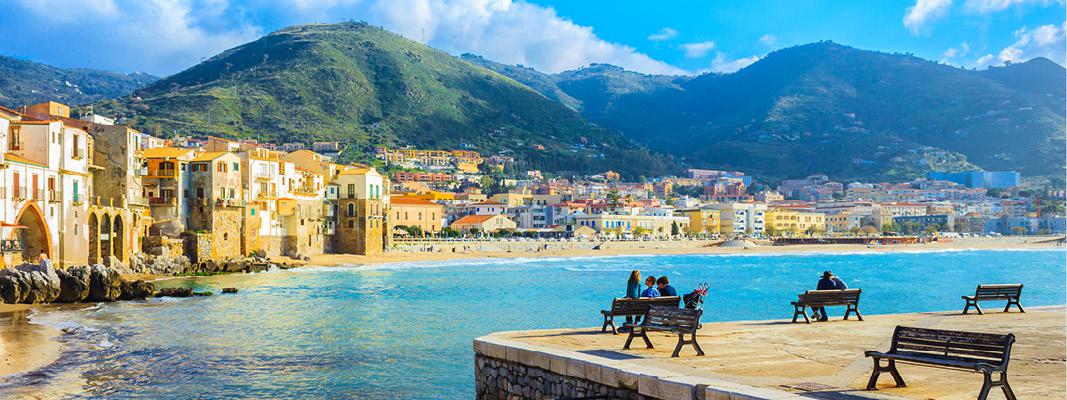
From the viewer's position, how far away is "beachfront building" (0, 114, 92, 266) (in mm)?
38000

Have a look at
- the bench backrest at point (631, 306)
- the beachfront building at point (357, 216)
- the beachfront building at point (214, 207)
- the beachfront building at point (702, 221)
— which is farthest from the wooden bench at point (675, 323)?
the beachfront building at point (702, 221)

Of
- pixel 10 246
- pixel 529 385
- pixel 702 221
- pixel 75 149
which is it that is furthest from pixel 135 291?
pixel 702 221

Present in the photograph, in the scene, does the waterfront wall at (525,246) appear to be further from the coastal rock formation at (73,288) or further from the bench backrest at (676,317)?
the bench backrest at (676,317)

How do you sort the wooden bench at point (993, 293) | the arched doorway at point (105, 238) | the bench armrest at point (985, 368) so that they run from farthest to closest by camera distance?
the arched doorway at point (105, 238) < the wooden bench at point (993, 293) < the bench armrest at point (985, 368)

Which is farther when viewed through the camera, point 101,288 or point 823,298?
point 101,288

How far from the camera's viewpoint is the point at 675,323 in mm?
11844

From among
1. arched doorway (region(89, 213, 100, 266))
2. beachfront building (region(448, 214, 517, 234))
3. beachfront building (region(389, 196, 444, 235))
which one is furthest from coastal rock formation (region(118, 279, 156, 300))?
beachfront building (region(448, 214, 517, 234))

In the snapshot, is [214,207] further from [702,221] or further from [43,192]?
[702,221]

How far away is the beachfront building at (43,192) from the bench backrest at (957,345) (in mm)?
35704

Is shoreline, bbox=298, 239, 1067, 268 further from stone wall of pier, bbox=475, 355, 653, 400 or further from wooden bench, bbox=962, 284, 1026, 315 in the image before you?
stone wall of pier, bbox=475, 355, 653, 400

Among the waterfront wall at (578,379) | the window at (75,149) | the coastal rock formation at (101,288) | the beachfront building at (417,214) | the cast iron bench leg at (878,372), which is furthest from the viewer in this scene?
the beachfront building at (417,214)

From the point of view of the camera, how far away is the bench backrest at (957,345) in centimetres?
863

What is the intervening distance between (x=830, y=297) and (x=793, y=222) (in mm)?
142723

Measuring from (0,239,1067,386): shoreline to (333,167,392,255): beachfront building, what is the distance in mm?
1519
